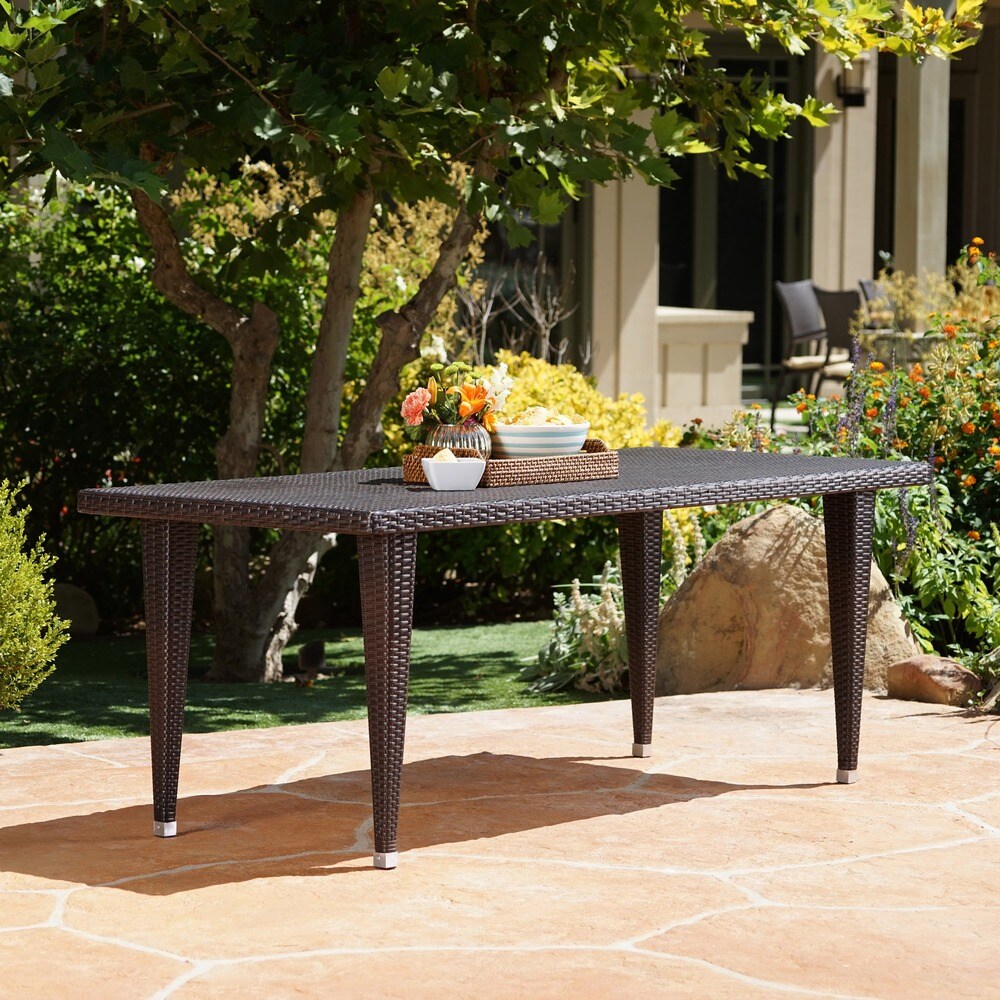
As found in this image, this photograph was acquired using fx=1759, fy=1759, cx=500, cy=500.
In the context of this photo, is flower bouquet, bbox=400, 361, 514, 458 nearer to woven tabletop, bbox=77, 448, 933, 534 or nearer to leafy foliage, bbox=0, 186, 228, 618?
woven tabletop, bbox=77, 448, 933, 534

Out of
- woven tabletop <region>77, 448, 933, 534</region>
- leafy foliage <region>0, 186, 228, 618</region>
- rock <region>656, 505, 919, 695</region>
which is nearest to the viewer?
woven tabletop <region>77, 448, 933, 534</region>

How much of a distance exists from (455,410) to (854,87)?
10430mm

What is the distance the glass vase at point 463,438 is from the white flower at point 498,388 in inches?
4.5

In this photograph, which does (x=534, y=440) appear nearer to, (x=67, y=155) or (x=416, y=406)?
(x=416, y=406)

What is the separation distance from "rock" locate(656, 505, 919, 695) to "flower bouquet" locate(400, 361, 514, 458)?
1962 millimetres

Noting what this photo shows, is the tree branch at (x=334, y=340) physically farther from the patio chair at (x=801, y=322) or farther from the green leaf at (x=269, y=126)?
the patio chair at (x=801, y=322)

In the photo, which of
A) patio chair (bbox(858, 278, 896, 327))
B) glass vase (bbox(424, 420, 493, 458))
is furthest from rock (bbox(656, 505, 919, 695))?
patio chair (bbox(858, 278, 896, 327))

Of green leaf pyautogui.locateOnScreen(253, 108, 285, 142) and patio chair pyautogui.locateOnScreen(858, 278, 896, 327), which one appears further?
patio chair pyautogui.locateOnScreen(858, 278, 896, 327)

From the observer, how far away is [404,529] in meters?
3.67

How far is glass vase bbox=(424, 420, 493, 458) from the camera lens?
4.24 meters

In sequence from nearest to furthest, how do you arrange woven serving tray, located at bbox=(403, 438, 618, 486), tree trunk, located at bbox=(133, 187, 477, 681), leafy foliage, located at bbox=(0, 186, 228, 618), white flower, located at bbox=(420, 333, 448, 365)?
1. woven serving tray, located at bbox=(403, 438, 618, 486)
2. tree trunk, located at bbox=(133, 187, 477, 681)
3. leafy foliage, located at bbox=(0, 186, 228, 618)
4. white flower, located at bbox=(420, 333, 448, 365)

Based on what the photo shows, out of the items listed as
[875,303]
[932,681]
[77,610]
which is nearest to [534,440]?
[932,681]

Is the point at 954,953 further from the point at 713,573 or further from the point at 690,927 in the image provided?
the point at 713,573

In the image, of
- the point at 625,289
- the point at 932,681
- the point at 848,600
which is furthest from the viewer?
the point at 625,289
